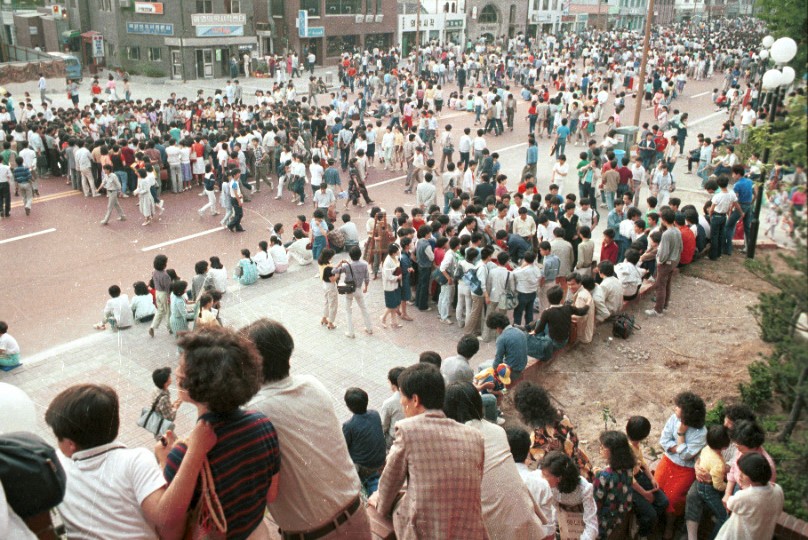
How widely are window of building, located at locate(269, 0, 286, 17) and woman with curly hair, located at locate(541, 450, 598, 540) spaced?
3992 centimetres

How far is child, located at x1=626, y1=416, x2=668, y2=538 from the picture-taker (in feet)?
17.7

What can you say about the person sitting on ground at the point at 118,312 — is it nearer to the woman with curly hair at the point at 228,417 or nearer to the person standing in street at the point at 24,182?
the person standing in street at the point at 24,182

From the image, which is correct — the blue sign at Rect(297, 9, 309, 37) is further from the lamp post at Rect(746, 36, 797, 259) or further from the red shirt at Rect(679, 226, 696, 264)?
the red shirt at Rect(679, 226, 696, 264)

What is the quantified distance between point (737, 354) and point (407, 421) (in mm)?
7389

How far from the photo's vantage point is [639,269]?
10.3 meters

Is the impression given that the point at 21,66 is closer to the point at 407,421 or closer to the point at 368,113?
the point at 368,113

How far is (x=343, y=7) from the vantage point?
4222cm

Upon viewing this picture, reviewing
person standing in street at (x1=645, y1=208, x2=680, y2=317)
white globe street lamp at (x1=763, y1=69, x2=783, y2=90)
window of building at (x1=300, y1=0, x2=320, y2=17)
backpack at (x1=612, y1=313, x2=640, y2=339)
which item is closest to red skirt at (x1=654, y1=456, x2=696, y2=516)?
backpack at (x1=612, y1=313, x2=640, y2=339)

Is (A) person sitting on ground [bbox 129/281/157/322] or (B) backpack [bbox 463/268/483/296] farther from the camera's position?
(A) person sitting on ground [bbox 129/281/157/322]

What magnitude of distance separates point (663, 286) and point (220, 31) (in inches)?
1255

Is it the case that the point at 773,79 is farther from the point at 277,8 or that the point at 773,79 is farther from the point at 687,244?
the point at 277,8

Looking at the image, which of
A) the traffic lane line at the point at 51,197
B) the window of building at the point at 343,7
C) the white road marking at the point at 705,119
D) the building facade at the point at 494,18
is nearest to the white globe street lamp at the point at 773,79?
the traffic lane line at the point at 51,197

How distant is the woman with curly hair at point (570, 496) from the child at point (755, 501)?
93 cm

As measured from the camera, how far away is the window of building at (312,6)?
40.0 meters
